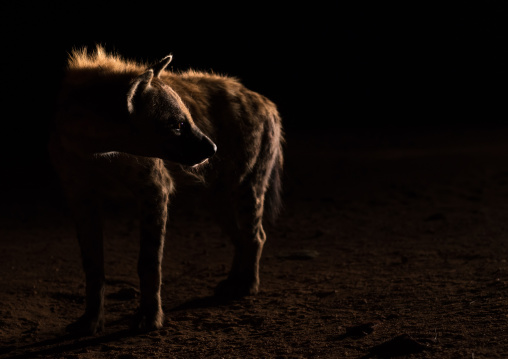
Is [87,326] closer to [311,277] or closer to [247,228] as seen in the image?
[247,228]

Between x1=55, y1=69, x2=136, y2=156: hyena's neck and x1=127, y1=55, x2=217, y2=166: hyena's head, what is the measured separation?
51mm

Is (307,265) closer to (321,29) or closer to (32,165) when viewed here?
(32,165)

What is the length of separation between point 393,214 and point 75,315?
2.86 metres

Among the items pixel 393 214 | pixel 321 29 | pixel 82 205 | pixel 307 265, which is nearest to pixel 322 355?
pixel 82 205

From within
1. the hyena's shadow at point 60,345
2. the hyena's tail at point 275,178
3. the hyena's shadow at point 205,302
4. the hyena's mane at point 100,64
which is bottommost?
the hyena's shadow at point 60,345

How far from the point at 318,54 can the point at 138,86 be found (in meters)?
10.8

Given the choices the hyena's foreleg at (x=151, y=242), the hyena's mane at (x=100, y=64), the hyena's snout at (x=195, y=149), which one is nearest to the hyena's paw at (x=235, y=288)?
the hyena's foreleg at (x=151, y=242)

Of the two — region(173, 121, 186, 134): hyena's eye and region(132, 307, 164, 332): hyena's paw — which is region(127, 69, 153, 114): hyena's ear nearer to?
region(173, 121, 186, 134): hyena's eye

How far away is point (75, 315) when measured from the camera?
3.37 metres

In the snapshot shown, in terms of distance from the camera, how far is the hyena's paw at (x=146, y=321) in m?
3.04

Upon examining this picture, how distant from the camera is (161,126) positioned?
284cm

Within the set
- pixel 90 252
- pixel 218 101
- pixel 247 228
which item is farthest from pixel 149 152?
pixel 247 228

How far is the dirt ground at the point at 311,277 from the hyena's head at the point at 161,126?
75cm

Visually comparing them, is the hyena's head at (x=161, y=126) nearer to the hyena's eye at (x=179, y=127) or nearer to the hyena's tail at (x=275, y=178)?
the hyena's eye at (x=179, y=127)
